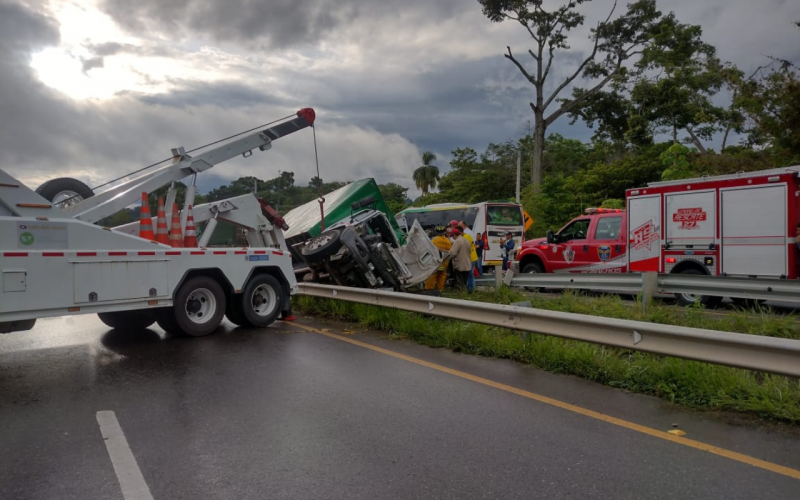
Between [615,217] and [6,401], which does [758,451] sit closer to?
[6,401]

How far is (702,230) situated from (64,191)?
11348 mm

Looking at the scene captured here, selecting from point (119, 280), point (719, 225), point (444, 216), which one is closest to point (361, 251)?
point (119, 280)

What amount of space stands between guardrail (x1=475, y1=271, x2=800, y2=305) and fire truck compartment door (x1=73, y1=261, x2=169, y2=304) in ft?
24.2

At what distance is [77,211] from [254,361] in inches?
127

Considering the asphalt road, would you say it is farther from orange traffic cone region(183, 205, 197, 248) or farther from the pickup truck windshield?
the pickup truck windshield

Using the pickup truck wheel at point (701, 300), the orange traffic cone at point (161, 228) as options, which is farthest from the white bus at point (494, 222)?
the orange traffic cone at point (161, 228)

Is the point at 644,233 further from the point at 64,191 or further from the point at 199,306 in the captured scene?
the point at 64,191

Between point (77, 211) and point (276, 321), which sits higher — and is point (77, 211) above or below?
above

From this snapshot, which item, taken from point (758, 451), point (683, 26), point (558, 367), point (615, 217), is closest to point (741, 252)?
point (615, 217)

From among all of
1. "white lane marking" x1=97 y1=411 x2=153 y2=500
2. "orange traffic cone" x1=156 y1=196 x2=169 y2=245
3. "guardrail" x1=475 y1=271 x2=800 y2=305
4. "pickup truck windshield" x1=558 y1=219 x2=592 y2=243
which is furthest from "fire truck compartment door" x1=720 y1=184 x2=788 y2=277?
"white lane marking" x1=97 y1=411 x2=153 y2=500

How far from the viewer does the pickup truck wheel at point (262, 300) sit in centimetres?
934

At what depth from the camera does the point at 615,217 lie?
14.0 m

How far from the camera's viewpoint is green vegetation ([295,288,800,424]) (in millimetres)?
5098

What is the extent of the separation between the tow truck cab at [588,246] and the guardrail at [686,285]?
7.54 feet
